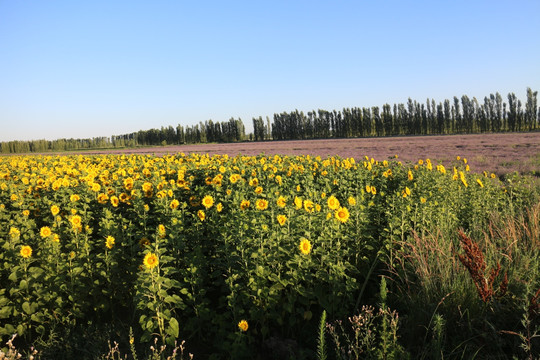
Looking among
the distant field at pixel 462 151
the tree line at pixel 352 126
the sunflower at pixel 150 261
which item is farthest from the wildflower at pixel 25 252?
the tree line at pixel 352 126

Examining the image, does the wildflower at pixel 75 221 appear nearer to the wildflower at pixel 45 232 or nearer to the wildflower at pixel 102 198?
the wildflower at pixel 45 232

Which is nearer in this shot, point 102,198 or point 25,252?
point 25,252

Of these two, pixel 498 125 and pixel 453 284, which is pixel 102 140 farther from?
pixel 453 284

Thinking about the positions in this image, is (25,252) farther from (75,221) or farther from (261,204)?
(261,204)

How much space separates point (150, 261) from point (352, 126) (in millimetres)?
81173

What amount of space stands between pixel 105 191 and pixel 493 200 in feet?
23.0

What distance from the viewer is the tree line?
66.9 meters

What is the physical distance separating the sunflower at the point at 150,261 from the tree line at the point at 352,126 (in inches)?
2997

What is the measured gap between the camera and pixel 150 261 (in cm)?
300

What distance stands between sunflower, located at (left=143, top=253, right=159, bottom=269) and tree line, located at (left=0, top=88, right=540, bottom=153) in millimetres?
76119

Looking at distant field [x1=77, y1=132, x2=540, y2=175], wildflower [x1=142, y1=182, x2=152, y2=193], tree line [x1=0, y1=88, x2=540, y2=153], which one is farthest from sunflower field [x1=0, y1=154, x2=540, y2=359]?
tree line [x1=0, y1=88, x2=540, y2=153]

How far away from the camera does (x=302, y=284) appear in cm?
365

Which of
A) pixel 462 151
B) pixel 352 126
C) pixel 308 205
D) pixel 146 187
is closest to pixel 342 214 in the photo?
pixel 308 205

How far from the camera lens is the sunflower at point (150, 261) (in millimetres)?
2957
